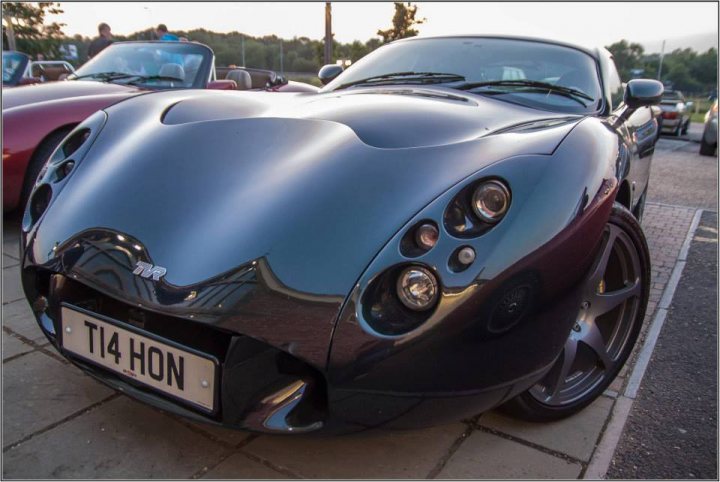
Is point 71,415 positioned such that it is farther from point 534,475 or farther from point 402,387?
point 534,475

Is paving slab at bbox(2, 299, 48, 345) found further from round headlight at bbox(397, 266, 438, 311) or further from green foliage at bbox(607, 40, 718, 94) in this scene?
green foliage at bbox(607, 40, 718, 94)

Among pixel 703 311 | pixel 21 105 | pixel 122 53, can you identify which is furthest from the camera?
pixel 122 53

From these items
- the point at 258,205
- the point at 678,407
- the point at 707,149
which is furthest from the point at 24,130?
the point at 707,149

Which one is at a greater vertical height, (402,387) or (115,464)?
(402,387)

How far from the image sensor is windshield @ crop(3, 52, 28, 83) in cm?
584

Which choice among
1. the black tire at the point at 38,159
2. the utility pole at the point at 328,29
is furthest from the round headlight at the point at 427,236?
the utility pole at the point at 328,29

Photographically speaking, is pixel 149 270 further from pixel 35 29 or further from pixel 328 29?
pixel 35 29

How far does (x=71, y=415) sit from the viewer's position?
1979 mm

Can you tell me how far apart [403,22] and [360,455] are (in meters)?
17.0

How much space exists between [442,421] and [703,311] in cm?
236

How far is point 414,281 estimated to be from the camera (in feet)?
4.81

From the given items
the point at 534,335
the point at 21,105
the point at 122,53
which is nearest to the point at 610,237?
the point at 534,335

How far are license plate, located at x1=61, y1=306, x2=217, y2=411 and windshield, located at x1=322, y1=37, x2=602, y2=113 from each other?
1.74 m

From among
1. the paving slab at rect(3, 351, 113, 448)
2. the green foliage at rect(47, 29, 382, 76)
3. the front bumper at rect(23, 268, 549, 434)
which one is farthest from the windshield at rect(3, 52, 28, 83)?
the green foliage at rect(47, 29, 382, 76)
